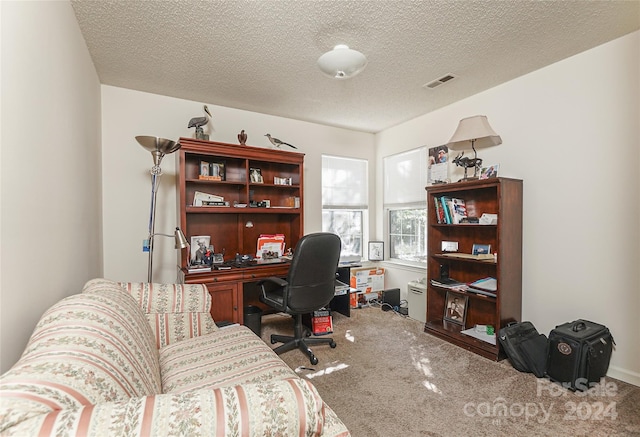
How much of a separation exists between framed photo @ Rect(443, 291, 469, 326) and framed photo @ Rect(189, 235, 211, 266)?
8.48 ft

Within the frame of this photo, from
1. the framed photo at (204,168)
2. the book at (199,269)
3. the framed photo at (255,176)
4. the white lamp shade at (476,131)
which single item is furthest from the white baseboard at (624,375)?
the framed photo at (204,168)

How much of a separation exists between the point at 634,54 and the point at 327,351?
3183 millimetres

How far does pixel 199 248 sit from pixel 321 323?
4.86 ft

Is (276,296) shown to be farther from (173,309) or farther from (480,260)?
(480,260)

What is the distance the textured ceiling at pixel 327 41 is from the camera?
5.89 feet

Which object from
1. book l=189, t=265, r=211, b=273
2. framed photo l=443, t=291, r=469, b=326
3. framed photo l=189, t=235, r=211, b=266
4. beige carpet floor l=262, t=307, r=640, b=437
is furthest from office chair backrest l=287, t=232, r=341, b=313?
framed photo l=443, t=291, r=469, b=326

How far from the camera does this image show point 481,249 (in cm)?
284

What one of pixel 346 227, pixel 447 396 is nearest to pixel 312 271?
pixel 447 396

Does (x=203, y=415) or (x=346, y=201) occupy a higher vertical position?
(x=346, y=201)

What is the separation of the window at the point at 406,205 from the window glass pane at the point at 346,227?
0.44m

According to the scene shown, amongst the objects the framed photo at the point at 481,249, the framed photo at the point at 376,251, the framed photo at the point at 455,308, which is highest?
the framed photo at the point at 481,249

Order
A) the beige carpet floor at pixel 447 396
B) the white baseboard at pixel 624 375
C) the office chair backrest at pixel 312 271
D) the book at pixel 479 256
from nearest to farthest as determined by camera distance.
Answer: the beige carpet floor at pixel 447 396, the white baseboard at pixel 624 375, the office chair backrest at pixel 312 271, the book at pixel 479 256

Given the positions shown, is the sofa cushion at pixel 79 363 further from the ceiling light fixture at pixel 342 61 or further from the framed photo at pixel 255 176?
the framed photo at pixel 255 176

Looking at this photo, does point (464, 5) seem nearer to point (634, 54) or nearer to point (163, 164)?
point (634, 54)
